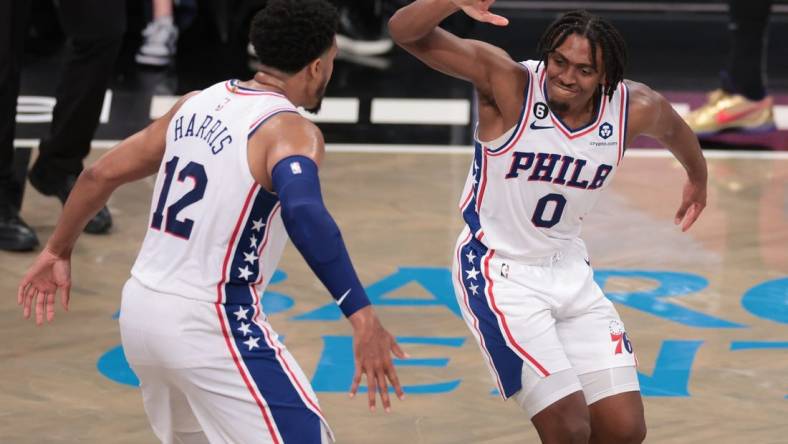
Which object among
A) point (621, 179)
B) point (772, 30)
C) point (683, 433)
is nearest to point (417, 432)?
point (683, 433)

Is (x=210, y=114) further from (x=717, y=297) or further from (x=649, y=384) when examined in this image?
(x=717, y=297)

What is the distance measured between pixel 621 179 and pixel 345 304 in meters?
4.74

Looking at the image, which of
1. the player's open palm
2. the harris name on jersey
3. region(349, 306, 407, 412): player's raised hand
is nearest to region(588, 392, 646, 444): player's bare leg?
region(349, 306, 407, 412): player's raised hand

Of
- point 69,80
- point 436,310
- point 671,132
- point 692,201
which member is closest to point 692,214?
point 692,201

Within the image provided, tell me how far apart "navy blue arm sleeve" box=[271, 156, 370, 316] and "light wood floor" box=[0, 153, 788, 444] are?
162cm

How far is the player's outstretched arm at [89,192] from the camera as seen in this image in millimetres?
3625

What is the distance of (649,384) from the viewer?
516cm

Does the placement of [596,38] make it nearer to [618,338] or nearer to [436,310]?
[618,338]

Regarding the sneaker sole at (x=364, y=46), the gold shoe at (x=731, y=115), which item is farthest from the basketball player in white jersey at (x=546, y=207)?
the sneaker sole at (x=364, y=46)

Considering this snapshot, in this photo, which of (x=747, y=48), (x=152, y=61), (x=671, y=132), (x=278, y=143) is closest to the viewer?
(x=278, y=143)

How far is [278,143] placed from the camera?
3.31 metres

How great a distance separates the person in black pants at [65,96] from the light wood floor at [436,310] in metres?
0.21

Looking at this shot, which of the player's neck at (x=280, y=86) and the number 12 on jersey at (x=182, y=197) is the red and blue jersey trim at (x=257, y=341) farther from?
the player's neck at (x=280, y=86)

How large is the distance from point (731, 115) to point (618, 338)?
464 cm
